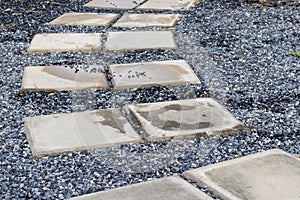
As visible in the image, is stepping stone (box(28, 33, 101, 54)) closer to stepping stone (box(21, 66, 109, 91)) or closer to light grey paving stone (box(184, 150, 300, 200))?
stepping stone (box(21, 66, 109, 91))

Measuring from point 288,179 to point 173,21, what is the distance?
2806 mm

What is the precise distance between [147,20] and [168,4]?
2.58 ft

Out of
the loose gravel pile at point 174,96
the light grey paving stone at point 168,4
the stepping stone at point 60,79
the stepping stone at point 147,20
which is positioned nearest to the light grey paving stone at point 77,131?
the loose gravel pile at point 174,96

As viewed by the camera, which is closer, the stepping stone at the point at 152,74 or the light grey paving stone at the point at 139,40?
the stepping stone at the point at 152,74

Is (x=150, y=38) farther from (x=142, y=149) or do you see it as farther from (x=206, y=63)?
(x=142, y=149)

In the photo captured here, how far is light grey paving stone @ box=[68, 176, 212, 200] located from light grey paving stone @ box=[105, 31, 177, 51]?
1945 mm

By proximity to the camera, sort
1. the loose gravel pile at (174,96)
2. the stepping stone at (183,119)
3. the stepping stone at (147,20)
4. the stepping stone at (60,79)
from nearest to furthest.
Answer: the loose gravel pile at (174,96)
the stepping stone at (183,119)
the stepping stone at (60,79)
the stepping stone at (147,20)

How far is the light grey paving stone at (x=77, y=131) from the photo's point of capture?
2367mm

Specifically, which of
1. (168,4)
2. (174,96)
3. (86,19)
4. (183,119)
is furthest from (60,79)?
(168,4)

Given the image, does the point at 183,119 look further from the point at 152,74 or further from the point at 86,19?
the point at 86,19

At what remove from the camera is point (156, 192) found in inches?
77.5

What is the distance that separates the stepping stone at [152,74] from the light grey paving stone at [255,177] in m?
1.05

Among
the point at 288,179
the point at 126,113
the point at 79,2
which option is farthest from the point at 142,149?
the point at 79,2

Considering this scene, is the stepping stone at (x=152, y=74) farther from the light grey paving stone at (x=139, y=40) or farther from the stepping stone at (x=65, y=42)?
the stepping stone at (x=65, y=42)
